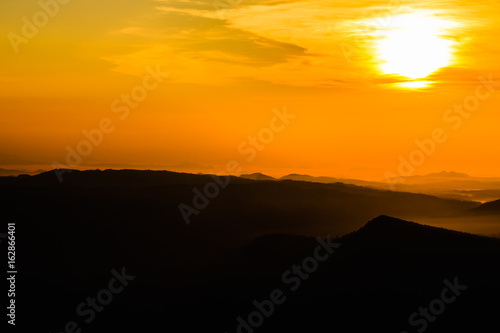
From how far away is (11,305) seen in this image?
45656 millimetres

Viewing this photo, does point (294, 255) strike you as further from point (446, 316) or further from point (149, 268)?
point (149, 268)

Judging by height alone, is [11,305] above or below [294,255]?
below

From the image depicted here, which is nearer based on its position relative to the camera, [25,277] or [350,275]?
[350,275]

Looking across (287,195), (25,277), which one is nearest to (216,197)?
(287,195)

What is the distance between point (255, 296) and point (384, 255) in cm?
782

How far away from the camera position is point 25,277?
51.4 metres

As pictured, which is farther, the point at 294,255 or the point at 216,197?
the point at 216,197

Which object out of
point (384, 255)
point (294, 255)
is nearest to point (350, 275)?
point (384, 255)

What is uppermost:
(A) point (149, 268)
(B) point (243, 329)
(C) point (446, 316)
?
(C) point (446, 316)

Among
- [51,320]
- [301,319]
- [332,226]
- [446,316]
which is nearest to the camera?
[446,316]

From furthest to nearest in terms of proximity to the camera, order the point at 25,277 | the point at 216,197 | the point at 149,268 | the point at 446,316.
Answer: the point at 216,197
the point at 149,268
the point at 25,277
the point at 446,316

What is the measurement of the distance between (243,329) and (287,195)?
57569 mm

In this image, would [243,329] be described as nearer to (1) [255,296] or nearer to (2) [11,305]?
(1) [255,296]

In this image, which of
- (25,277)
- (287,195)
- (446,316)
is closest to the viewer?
(446,316)
